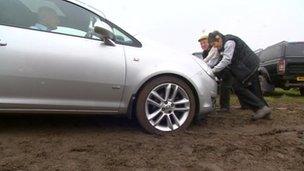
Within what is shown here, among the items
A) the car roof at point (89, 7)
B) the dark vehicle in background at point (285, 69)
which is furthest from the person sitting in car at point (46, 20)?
the dark vehicle in background at point (285, 69)

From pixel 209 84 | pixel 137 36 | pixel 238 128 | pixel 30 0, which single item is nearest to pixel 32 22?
pixel 30 0

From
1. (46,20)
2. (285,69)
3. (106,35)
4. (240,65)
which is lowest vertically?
(285,69)

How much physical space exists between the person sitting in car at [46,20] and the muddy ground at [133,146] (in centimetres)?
120

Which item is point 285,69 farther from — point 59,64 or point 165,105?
point 59,64

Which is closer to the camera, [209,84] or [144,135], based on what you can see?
[144,135]

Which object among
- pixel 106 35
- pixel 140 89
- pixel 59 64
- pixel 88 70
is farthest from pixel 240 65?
pixel 59 64

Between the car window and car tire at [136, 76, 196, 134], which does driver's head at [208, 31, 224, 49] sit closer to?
car tire at [136, 76, 196, 134]

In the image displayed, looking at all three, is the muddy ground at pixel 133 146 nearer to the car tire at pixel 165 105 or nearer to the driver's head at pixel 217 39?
the car tire at pixel 165 105

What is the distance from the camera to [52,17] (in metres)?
6.49

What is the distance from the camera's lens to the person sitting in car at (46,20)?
21.0 ft

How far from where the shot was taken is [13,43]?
611 cm

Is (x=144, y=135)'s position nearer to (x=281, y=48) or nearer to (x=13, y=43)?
(x=13, y=43)

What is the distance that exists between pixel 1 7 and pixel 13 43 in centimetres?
49

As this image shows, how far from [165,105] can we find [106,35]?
109 cm
